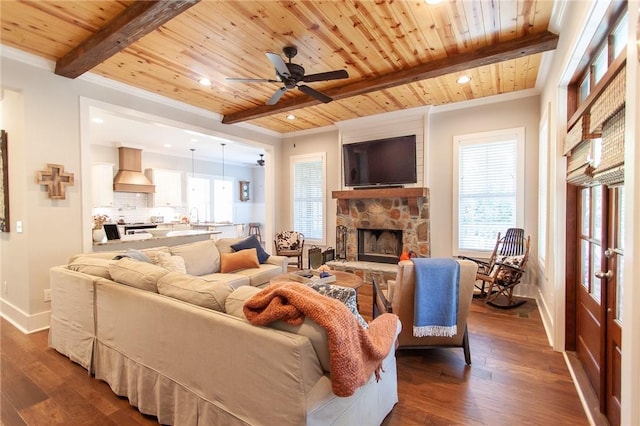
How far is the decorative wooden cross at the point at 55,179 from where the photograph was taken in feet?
10.5

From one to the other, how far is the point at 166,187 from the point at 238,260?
17.3ft

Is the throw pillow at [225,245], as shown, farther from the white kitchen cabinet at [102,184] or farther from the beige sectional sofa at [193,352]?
the white kitchen cabinet at [102,184]

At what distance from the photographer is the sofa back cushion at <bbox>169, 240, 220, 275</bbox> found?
367 centimetres

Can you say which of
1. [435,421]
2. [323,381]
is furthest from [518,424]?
[323,381]

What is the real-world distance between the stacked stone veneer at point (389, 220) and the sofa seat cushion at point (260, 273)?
193cm

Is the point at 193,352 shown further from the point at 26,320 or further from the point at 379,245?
the point at 379,245

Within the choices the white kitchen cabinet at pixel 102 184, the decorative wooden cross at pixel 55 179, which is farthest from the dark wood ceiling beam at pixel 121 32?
the white kitchen cabinet at pixel 102 184

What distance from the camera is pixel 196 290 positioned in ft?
5.87

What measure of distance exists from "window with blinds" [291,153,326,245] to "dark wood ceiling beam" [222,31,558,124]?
6.16ft

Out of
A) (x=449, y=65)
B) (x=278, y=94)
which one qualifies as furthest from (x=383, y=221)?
(x=278, y=94)

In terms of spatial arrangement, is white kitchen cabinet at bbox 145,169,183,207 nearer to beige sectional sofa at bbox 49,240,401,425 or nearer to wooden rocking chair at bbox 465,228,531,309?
beige sectional sofa at bbox 49,240,401,425

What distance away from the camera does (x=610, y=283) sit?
1795mm

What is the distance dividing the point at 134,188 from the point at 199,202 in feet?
6.91

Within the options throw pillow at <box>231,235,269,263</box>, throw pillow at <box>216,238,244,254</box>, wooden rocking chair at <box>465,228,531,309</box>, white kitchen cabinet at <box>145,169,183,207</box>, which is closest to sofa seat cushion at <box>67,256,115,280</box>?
throw pillow at <box>216,238,244,254</box>
